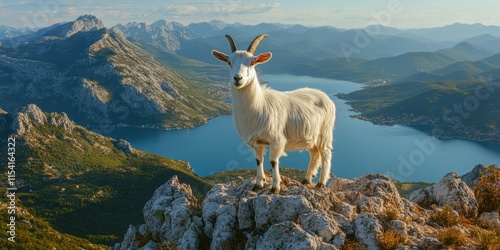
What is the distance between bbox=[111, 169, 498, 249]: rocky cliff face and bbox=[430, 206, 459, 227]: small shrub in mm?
154

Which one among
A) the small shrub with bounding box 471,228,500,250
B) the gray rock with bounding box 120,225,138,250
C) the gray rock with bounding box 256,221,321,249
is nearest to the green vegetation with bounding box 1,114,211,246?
the gray rock with bounding box 120,225,138,250

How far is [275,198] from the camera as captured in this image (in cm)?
903

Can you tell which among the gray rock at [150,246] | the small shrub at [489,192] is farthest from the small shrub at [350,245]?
the small shrub at [489,192]

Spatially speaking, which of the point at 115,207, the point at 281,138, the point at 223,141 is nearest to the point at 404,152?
the point at 223,141

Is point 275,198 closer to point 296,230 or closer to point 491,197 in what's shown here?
point 296,230

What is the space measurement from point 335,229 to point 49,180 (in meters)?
115

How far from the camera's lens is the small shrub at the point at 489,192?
1114 cm

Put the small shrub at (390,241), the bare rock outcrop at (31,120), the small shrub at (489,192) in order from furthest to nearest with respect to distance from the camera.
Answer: the bare rock outcrop at (31,120), the small shrub at (489,192), the small shrub at (390,241)

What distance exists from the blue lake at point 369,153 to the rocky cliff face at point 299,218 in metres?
106

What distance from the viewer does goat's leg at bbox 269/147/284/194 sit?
9797 mm

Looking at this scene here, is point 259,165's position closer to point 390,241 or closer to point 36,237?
point 390,241

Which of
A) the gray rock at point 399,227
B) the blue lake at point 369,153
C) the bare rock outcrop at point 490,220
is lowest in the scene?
the blue lake at point 369,153

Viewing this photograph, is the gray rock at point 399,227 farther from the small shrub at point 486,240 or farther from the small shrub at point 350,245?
the small shrub at point 486,240

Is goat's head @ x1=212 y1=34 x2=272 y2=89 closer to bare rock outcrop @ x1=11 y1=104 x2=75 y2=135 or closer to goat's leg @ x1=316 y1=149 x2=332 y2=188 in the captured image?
goat's leg @ x1=316 y1=149 x2=332 y2=188
